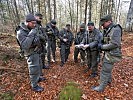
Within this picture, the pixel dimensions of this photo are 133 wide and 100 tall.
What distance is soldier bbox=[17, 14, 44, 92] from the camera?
4.75 meters

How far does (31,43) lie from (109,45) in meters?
2.36

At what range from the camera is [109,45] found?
5000 millimetres

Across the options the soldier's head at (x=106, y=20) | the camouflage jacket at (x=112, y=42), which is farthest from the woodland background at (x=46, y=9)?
the camouflage jacket at (x=112, y=42)

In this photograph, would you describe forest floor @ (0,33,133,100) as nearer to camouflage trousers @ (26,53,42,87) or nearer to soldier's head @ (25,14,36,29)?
camouflage trousers @ (26,53,42,87)

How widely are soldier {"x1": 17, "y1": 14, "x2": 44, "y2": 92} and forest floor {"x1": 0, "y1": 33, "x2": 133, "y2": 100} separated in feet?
1.40

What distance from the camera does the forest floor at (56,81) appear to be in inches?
211

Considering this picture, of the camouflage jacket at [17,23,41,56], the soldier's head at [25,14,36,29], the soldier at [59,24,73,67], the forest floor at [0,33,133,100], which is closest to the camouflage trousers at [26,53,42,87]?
the camouflage jacket at [17,23,41,56]

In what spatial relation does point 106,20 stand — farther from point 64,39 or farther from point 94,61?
point 64,39

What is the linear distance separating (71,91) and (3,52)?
451 cm

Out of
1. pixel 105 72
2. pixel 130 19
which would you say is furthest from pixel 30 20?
pixel 130 19

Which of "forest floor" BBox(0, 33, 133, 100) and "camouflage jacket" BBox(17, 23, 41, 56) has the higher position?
"camouflage jacket" BBox(17, 23, 41, 56)

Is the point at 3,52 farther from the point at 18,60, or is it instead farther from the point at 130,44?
the point at 130,44

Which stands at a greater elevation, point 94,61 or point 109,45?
point 109,45

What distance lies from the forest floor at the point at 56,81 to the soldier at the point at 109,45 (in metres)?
0.56
